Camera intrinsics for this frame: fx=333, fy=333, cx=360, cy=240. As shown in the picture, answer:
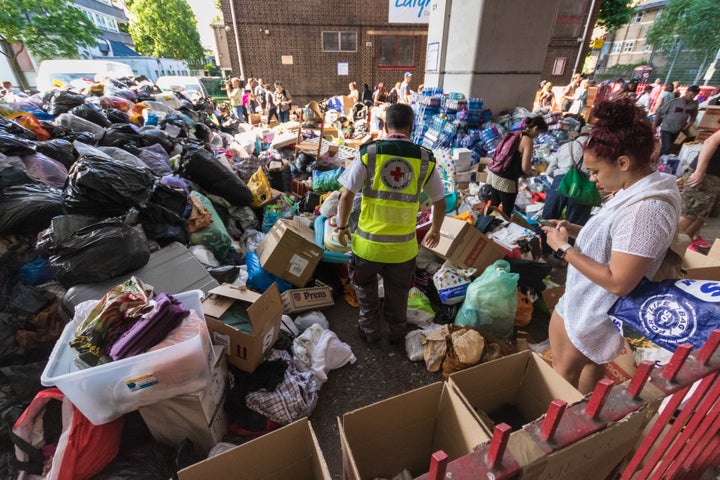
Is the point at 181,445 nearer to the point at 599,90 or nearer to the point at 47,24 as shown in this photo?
the point at 599,90

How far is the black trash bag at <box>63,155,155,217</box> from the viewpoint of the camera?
94.9 inches

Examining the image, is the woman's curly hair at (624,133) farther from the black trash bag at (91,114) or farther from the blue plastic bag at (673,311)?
the black trash bag at (91,114)

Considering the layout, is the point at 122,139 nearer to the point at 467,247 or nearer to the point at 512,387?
the point at 467,247

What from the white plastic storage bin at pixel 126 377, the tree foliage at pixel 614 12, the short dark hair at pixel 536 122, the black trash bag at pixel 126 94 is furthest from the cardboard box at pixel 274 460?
the tree foliage at pixel 614 12

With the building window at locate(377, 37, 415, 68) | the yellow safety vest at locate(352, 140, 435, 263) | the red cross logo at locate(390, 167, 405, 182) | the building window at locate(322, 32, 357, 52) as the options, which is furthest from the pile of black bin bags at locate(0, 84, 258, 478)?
the building window at locate(377, 37, 415, 68)

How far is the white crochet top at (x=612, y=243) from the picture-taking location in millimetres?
1154

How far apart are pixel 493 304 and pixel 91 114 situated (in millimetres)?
6097

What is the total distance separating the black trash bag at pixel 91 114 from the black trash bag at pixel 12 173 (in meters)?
2.72

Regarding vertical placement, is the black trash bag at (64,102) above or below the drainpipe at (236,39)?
below

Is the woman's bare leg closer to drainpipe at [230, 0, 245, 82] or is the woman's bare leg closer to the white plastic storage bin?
the white plastic storage bin

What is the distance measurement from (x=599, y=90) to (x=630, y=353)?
12621 mm

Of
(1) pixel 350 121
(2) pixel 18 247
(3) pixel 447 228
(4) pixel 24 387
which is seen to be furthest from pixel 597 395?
(1) pixel 350 121

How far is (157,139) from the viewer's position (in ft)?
15.2

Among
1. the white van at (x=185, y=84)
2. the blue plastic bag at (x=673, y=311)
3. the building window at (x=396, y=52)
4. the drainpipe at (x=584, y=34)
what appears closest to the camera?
the blue plastic bag at (x=673, y=311)
